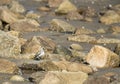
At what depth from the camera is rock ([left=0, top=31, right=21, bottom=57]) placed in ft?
33.5

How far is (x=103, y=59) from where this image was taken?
9.65 m

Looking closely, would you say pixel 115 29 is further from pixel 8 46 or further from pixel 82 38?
pixel 8 46

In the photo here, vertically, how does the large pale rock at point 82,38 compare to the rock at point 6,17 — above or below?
below

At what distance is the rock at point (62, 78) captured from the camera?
25.3ft

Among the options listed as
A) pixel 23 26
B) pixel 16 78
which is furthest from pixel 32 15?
pixel 16 78

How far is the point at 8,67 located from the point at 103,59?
1847 millimetres

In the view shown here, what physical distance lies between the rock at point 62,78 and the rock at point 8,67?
1243mm

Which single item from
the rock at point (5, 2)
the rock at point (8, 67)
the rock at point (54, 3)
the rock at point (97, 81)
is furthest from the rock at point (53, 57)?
the rock at point (5, 2)

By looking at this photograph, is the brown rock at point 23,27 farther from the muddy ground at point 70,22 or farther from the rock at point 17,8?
the rock at point 17,8

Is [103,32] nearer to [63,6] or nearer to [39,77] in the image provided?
[63,6]

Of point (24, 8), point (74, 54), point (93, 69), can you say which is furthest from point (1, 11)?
point (93, 69)

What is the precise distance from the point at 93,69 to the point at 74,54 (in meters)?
1.17

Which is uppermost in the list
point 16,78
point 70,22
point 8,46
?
point 8,46

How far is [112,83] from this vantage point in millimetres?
7547
